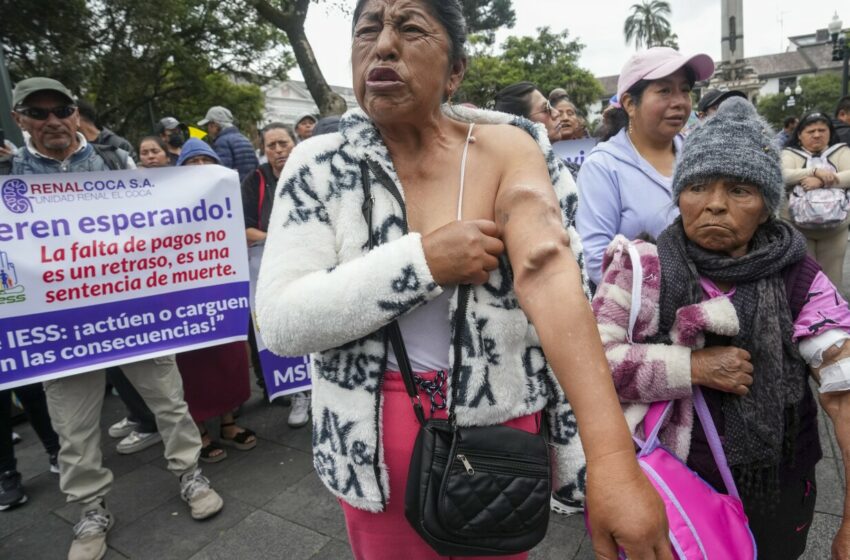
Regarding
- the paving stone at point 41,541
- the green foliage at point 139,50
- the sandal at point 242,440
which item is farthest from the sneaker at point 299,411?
the green foliage at point 139,50

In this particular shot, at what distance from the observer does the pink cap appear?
226cm

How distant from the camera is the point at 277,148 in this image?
13.3 feet

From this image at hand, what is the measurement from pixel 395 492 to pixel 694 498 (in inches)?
31.5

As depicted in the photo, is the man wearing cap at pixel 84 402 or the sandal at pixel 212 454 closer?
the man wearing cap at pixel 84 402

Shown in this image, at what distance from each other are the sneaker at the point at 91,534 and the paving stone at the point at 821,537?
330 centimetres

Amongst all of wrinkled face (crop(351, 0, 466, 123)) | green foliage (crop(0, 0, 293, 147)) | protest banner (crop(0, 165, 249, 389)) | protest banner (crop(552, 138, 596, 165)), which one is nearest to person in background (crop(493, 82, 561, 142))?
protest banner (crop(552, 138, 596, 165))

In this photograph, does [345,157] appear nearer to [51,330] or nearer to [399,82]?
[399,82]

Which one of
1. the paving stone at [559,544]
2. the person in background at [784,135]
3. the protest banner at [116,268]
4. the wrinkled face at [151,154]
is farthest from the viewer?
the wrinkled face at [151,154]

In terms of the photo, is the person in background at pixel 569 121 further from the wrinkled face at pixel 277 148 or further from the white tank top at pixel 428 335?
the white tank top at pixel 428 335

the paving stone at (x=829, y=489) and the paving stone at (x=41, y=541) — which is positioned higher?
the paving stone at (x=829, y=489)

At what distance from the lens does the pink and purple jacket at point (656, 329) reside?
1.44m

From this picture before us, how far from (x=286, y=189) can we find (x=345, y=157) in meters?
0.14

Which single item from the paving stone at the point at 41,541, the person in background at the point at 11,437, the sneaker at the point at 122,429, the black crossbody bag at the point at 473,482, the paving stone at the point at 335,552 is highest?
the black crossbody bag at the point at 473,482

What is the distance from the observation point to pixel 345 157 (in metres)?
1.10
